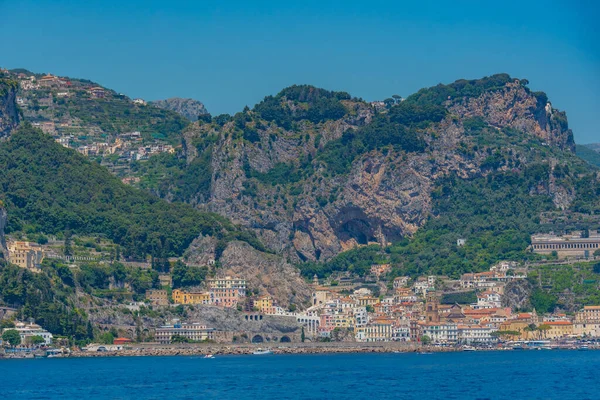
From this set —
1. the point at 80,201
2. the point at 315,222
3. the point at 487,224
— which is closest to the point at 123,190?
the point at 80,201

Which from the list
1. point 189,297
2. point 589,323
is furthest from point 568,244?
point 189,297

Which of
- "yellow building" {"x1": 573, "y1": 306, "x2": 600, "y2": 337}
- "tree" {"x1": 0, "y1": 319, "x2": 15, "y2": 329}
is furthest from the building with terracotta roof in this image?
"tree" {"x1": 0, "y1": 319, "x2": 15, "y2": 329}

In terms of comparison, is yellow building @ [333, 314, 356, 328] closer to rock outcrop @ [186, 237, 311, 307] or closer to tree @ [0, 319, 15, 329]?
rock outcrop @ [186, 237, 311, 307]

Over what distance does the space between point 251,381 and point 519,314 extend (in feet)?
191

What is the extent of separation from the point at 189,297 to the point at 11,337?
28.4 m

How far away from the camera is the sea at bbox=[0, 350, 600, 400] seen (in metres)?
105

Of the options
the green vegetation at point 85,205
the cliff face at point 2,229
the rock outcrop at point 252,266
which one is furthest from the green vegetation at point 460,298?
the cliff face at point 2,229

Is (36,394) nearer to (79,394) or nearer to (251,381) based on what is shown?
(79,394)

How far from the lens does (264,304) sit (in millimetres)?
171500

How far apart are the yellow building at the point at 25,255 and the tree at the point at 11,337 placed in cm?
1220

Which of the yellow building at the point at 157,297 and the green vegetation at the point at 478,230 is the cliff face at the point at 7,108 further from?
the green vegetation at the point at 478,230

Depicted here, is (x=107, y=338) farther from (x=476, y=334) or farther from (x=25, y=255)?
(x=476, y=334)

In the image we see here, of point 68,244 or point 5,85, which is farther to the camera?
point 5,85

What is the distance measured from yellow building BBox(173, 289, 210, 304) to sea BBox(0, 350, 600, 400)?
1504 cm
